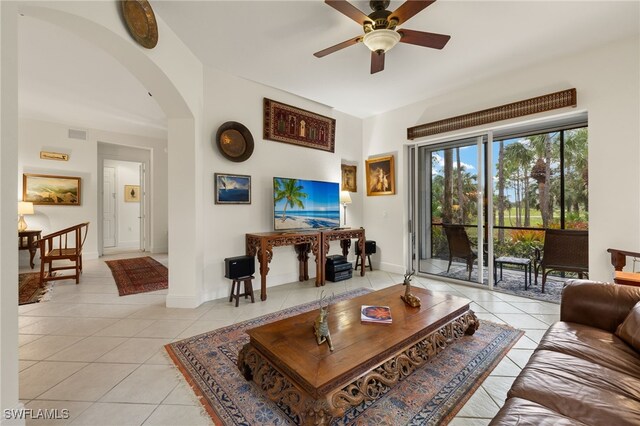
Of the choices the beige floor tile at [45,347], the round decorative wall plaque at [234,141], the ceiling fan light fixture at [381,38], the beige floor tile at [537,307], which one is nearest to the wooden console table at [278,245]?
the round decorative wall plaque at [234,141]

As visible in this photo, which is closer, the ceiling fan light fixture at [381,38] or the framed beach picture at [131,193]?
→ the ceiling fan light fixture at [381,38]

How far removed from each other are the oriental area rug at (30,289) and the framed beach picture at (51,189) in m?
1.73

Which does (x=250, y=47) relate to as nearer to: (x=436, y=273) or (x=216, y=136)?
(x=216, y=136)

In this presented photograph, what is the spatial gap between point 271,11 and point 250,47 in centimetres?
64

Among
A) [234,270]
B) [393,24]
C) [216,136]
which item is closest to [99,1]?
[216,136]

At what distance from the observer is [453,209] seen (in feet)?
14.1

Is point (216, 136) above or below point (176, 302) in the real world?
above

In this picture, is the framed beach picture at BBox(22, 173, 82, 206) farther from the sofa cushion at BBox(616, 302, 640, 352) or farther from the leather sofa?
the sofa cushion at BBox(616, 302, 640, 352)

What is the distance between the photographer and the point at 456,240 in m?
4.25

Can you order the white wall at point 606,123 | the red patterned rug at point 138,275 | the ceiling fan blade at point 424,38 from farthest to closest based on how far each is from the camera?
the red patterned rug at point 138,275 → the white wall at point 606,123 → the ceiling fan blade at point 424,38

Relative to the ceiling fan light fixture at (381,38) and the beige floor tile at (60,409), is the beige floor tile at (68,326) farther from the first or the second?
the ceiling fan light fixture at (381,38)

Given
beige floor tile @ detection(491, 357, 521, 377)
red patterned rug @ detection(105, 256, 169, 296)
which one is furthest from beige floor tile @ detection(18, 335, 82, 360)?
beige floor tile @ detection(491, 357, 521, 377)

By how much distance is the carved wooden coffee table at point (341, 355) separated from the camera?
1277 millimetres

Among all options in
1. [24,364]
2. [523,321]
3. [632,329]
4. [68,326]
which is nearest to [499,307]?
[523,321]
